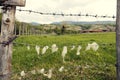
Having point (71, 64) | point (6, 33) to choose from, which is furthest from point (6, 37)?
point (71, 64)

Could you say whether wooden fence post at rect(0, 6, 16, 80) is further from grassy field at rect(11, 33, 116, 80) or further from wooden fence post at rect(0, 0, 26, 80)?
grassy field at rect(11, 33, 116, 80)

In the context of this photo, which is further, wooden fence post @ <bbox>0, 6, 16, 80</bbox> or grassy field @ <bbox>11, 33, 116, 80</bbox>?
grassy field @ <bbox>11, 33, 116, 80</bbox>

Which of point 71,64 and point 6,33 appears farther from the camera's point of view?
point 71,64

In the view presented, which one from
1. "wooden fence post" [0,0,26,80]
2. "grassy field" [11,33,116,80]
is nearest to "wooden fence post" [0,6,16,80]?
"wooden fence post" [0,0,26,80]

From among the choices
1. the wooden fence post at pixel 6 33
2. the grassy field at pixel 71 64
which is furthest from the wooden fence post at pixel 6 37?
the grassy field at pixel 71 64

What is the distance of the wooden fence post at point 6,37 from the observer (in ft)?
22.3

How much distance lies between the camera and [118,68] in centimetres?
744

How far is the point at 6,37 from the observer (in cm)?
684

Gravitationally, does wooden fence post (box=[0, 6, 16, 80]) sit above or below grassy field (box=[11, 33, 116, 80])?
above

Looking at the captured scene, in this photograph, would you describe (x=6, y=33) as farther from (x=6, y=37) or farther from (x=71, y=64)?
(x=71, y=64)

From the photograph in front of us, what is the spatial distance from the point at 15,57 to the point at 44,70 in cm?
226

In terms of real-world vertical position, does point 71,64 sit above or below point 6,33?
below

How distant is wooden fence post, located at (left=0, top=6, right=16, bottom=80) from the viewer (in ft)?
22.3

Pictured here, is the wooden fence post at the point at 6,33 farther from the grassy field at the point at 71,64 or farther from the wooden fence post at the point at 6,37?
the grassy field at the point at 71,64
